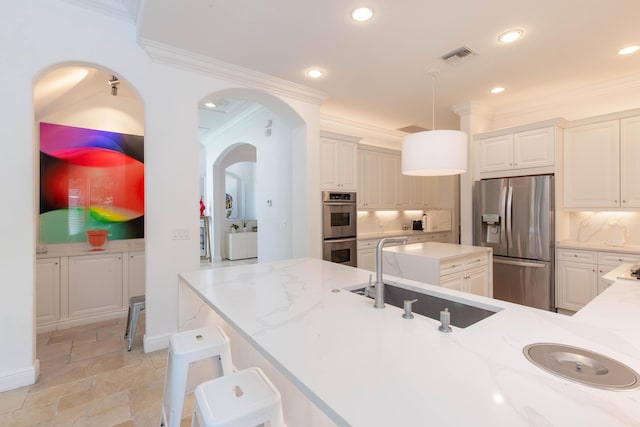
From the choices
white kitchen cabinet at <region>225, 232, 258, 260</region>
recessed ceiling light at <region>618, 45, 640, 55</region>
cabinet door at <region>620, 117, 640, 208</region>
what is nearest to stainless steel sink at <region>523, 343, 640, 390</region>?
recessed ceiling light at <region>618, 45, 640, 55</region>

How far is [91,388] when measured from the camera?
226 cm

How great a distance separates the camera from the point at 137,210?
3795mm

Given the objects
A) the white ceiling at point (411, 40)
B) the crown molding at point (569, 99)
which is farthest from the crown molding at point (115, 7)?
the crown molding at point (569, 99)

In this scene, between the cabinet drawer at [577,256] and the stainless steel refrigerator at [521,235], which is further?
the stainless steel refrigerator at [521,235]

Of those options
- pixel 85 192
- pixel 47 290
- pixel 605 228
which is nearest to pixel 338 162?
pixel 85 192

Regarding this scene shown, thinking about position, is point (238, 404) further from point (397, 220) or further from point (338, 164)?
point (397, 220)

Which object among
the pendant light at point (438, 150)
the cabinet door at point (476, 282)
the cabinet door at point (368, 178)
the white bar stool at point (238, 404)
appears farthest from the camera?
the cabinet door at point (368, 178)

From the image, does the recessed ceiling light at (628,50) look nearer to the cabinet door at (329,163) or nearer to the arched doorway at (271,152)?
the cabinet door at (329,163)

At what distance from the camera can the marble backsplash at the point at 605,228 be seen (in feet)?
11.9

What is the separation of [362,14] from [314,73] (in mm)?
1107

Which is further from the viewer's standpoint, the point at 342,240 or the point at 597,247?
the point at 342,240

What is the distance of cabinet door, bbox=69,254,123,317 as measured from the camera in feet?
11.3

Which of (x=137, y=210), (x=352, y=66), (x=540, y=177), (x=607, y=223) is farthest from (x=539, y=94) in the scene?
(x=137, y=210)

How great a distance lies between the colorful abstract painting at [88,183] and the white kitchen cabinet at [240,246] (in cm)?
365
